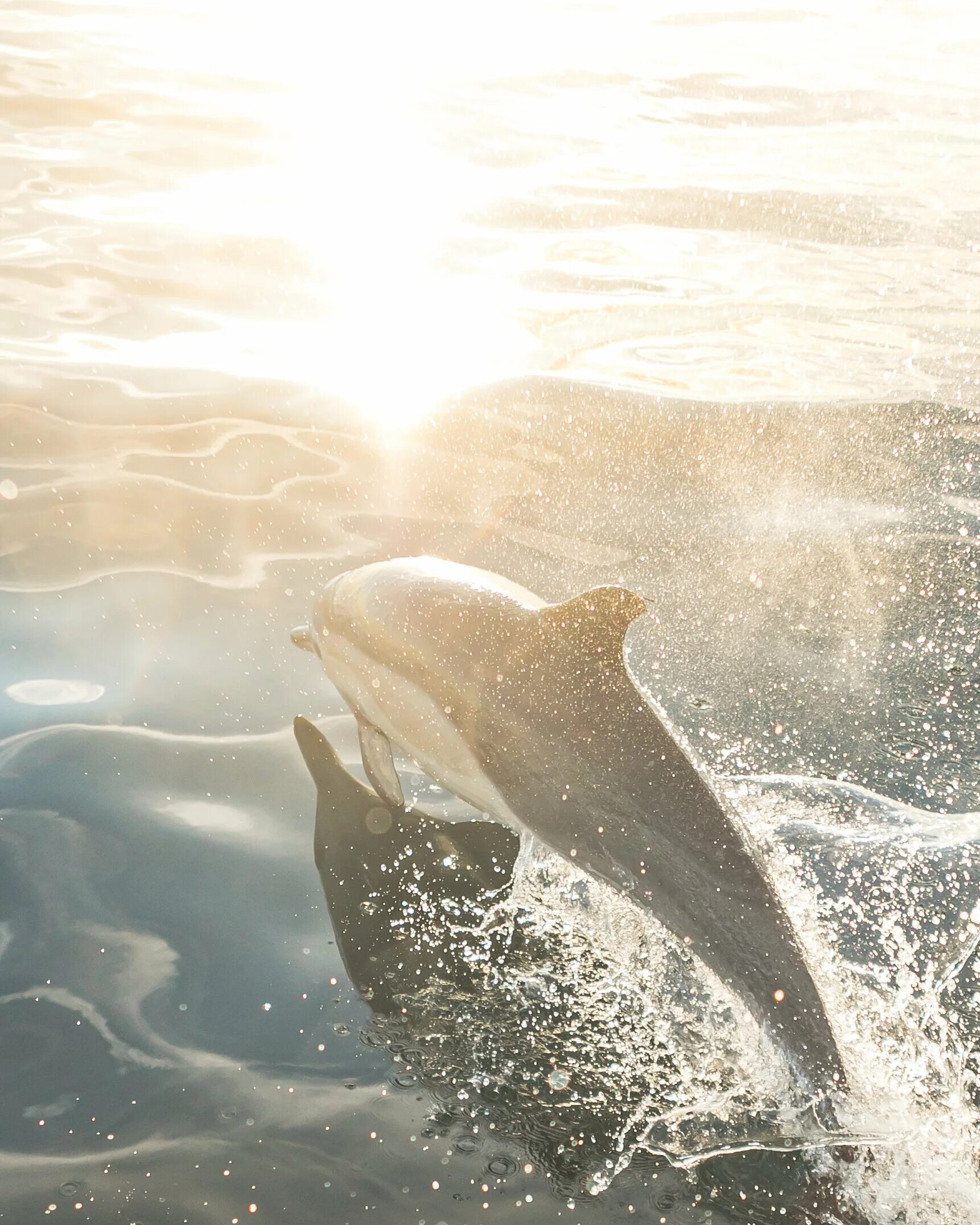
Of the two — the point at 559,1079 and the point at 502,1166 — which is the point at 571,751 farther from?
the point at 502,1166

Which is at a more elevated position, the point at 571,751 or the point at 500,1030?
the point at 571,751

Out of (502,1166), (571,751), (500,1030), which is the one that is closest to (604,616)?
(571,751)

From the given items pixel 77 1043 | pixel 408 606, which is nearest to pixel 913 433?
pixel 408 606

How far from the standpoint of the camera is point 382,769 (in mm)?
4348

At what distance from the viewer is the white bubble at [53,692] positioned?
4664mm

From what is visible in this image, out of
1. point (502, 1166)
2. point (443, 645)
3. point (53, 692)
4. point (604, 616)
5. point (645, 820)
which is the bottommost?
point (502, 1166)

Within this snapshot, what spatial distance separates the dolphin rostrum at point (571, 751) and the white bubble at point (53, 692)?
1066 mm

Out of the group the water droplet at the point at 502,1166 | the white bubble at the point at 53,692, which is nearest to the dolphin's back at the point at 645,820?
the water droplet at the point at 502,1166

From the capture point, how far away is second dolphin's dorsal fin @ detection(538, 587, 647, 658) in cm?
370

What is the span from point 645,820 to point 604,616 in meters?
0.71

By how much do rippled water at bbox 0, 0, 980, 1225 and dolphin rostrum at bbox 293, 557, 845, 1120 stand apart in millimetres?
168

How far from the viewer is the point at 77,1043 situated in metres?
3.14

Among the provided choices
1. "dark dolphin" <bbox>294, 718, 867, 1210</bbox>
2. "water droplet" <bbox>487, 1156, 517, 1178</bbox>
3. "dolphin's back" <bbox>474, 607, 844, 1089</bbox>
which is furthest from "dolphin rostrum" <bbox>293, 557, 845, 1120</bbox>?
"water droplet" <bbox>487, 1156, 517, 1178</bbox>

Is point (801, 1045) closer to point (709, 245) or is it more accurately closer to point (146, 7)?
point (709, 245)
